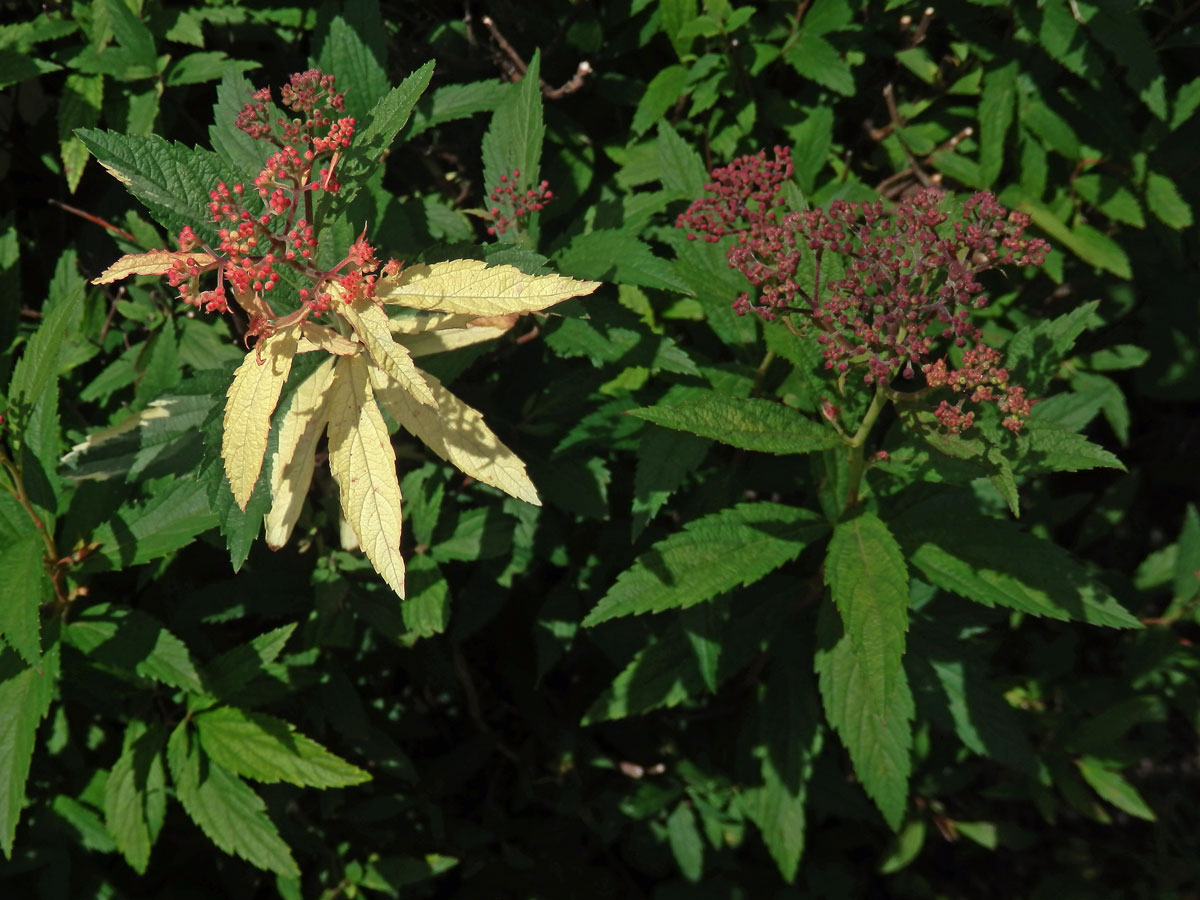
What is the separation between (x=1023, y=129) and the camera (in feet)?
9.43

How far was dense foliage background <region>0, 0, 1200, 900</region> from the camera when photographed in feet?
7.73

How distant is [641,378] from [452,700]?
58.7 inches

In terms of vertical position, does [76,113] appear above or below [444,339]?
above

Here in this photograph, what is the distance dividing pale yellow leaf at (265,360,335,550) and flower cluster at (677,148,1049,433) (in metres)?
0.88

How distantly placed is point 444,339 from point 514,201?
0.46 meters

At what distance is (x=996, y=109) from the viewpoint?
9.20 feet

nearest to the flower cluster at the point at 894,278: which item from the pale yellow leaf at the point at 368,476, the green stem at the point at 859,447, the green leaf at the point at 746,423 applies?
the green stem at the point at 859,447

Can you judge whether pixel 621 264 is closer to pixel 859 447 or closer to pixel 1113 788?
pixel 859 447

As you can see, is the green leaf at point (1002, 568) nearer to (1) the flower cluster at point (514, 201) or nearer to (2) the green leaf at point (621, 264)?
(2) the green leaf at point (621, 264)

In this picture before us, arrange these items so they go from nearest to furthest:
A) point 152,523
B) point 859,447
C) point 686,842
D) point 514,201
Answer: point 859,447
point 514,201
point 152,523
point 686,842

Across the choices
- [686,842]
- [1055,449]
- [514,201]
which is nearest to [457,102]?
[514,201]

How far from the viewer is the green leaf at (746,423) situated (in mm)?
1953

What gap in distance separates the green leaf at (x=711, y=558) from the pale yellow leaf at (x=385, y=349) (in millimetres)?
724

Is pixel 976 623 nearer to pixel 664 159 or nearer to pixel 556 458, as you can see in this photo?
pixel 556 458
